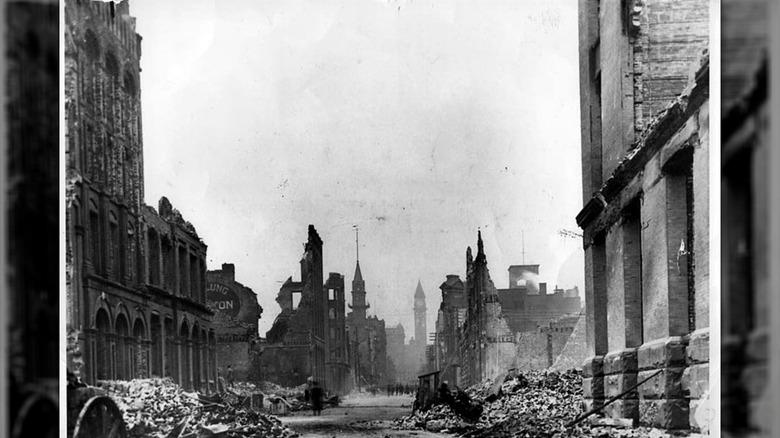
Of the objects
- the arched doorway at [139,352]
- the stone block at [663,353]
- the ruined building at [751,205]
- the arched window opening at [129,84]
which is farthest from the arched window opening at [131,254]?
the ruined building at [751,205]

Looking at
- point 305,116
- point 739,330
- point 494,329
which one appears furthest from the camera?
point 494,329

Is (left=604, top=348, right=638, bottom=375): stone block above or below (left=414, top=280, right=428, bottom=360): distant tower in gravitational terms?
below

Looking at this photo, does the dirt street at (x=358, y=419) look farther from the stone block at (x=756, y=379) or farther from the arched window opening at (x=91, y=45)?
the stone block at (x=756, y=379)

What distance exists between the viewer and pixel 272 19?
748 centimetres

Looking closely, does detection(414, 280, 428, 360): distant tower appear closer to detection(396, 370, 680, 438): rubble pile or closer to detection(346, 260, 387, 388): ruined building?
detection(346, 260, 387, 388): ruined building

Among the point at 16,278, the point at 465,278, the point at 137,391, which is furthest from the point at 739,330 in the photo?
the point at 137,391

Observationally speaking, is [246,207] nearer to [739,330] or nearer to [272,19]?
[272,19]

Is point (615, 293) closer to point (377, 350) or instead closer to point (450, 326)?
point (450, 326)

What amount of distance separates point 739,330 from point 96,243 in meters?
6.70

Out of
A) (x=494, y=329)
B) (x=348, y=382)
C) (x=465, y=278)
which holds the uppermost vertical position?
(x=465, y=278)

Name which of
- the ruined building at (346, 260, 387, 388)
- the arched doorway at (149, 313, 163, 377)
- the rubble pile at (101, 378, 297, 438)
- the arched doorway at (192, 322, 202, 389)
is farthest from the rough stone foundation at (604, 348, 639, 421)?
the arched doorway at (149, 313, 163, 377)

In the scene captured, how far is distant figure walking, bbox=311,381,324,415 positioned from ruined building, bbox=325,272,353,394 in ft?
0.56

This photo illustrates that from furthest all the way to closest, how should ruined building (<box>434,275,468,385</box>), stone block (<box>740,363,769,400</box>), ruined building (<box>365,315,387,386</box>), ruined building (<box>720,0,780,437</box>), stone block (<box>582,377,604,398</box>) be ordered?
ruined building (<box>365,315,387,386</box>) → ruined building (<box>434,275,468,385</box>) → stone block (<box>582,377,604,398</box>) → stone block (<box>740,363,769,400</box>) → ruined building (<box>720,0,780,437</box>)

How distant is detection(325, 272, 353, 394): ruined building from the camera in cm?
838
